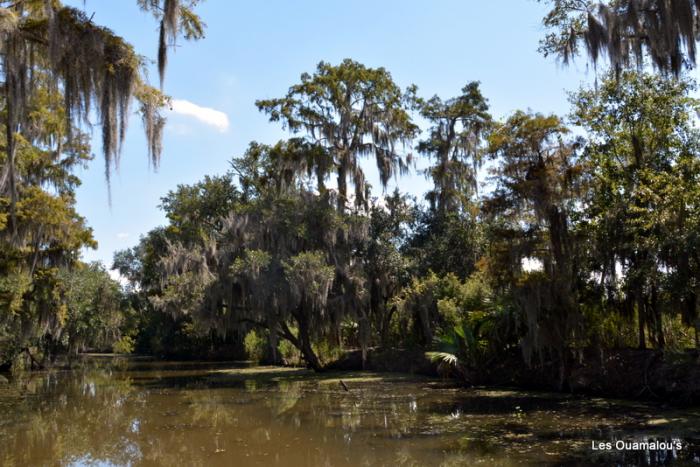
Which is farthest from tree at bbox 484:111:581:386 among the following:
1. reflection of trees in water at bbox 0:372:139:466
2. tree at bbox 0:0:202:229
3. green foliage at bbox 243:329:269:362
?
green foliage at bbox 243:329:269:362

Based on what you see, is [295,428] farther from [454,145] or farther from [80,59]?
[454,145]

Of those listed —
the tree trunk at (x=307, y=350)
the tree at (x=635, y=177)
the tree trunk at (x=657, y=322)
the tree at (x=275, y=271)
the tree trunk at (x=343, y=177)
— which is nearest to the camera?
the tree at (x=635, y=177)

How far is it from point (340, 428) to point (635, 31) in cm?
953

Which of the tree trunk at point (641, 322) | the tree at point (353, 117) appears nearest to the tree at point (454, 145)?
the tree at point (353, 117)

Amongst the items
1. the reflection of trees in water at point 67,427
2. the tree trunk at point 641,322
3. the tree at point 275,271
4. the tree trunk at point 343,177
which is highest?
the tree trunk at point 343,177

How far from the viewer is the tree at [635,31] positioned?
10.3 meters

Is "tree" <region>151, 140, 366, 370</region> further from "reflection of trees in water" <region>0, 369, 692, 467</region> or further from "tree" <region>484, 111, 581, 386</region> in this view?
"tree" <region>484, 111, 581, 386</region>

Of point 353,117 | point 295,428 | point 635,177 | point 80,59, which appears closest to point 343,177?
point 353,117

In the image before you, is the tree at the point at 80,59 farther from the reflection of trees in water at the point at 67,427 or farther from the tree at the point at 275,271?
the tree at the point at 275,271

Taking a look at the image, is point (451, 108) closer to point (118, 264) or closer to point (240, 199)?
point (240, 199)

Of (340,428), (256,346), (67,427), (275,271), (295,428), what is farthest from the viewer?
(256,346)

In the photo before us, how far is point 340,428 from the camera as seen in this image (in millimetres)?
10578

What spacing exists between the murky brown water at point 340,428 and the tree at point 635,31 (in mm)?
6589

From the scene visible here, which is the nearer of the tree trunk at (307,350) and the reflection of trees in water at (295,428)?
the reflection of trees in water at (295,428)
